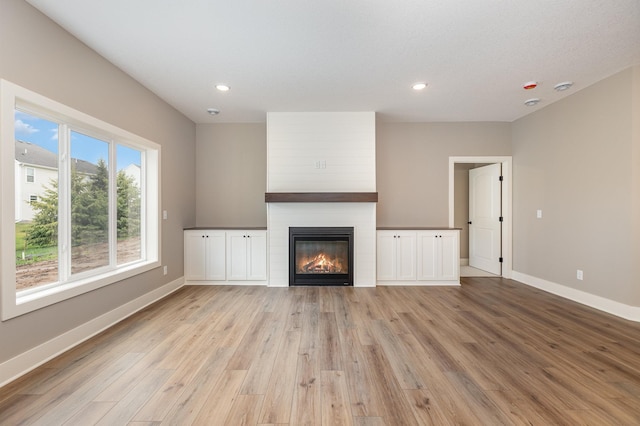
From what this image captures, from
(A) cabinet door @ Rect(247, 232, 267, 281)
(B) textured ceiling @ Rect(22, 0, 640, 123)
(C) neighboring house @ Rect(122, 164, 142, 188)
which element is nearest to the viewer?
(B) textured ceiling @ Rect(22, 0, 640, 123)

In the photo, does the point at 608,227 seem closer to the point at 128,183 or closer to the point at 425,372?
the point at 425,372

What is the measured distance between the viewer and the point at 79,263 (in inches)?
102

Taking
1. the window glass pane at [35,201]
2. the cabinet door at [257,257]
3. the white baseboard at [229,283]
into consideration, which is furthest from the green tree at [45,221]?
the cabinet door at [257,257]

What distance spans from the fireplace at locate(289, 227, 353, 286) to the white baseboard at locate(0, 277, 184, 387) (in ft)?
6.60

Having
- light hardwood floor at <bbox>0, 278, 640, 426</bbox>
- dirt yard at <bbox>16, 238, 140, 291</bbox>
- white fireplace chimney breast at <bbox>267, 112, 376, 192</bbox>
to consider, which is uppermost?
white fireplace chimney breast at <bbox>267, 112, 376, 192</bbox>

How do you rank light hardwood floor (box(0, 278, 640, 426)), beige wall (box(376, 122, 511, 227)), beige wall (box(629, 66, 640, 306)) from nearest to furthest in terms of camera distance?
light hardwood floor (box(0, 278, 640, 426))
beige wall (box(629, 66, 640, 306))
beige wall (box(376, 122, 511, 227))

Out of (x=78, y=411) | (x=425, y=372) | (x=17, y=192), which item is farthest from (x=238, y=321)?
(x=17, y=192)

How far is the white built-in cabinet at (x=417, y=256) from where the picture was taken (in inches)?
168

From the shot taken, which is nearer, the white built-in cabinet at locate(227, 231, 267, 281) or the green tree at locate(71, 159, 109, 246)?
the green tree at locate(71, 159, 109, 246)

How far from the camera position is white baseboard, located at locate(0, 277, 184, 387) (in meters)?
1.84

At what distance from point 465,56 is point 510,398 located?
2.90 metres

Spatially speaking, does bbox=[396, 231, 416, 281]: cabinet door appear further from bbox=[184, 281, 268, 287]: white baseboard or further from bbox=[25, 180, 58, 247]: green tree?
bbox=[25, 180, 58, 247]: green tree

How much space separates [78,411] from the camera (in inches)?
61.6

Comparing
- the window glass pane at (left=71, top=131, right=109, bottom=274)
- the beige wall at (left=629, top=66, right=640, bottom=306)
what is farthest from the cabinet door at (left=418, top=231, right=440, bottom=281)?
the window glass pane at (left=71, top=131, right=109, bottom=274)
